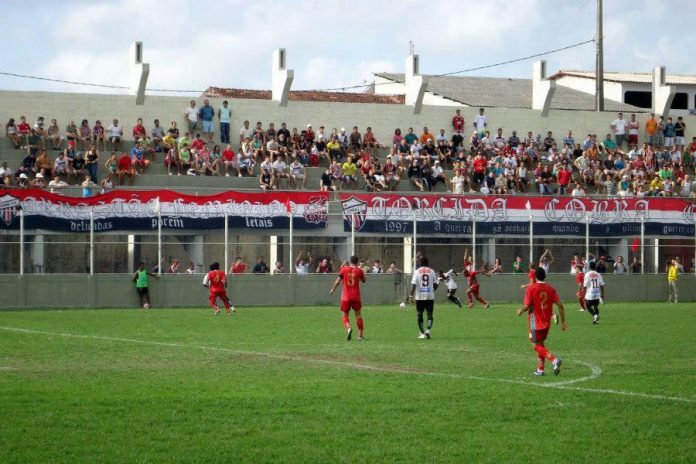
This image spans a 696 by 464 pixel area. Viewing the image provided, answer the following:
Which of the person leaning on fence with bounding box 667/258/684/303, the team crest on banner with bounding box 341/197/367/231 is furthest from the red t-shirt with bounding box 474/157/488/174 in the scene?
the person leaning on fence with bounding box 667/258/684/303

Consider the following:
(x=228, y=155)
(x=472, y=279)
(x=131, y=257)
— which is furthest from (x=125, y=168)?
(x=472, y=279)

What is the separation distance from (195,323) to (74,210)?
967 cm

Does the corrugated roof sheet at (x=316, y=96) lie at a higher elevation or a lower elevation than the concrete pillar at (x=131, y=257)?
higher

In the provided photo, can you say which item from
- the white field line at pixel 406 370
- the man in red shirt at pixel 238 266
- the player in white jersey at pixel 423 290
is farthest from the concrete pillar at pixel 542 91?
the white field line at pixel 406 370

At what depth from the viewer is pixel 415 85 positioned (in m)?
53.1

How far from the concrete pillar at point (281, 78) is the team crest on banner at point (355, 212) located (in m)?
9.59

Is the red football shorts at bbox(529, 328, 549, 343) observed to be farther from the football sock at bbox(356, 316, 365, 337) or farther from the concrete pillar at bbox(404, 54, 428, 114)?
the concrete pillar at bbox(404, 54, 428, 114)

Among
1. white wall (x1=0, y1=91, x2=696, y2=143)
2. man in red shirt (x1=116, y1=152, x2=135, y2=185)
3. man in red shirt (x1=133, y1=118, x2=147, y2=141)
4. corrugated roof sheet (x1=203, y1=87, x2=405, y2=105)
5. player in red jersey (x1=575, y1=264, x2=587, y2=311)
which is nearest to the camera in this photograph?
player in red jersey (x1=575, y1=264, x2=587, y2=311)

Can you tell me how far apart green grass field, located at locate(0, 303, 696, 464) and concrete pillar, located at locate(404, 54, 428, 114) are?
2679 centimetres

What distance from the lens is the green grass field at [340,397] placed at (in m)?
11.3

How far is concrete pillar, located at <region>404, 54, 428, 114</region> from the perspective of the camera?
5212 cm

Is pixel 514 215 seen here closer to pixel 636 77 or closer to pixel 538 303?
pixel 538 303

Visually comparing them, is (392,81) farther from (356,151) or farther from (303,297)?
(303,297)

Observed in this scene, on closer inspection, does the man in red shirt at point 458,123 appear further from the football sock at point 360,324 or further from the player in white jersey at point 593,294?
the football sock at point 360,324
